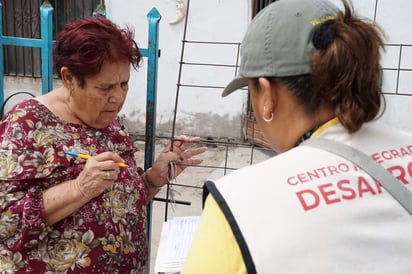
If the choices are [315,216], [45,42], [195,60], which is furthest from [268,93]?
[195,60]

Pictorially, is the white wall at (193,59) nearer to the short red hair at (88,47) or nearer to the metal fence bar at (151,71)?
the metal fence bar at (151,71)

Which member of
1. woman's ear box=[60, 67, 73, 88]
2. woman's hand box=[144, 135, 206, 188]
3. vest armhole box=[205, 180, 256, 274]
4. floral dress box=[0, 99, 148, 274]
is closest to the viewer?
vest armhole box=[205, 180, 256, 274]

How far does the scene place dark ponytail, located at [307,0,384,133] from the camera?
2.39 feet

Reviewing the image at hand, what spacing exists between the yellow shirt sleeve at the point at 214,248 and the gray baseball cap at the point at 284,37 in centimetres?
24

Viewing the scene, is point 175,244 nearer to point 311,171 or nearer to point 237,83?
point 237,83

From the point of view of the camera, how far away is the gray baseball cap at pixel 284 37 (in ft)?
2.46

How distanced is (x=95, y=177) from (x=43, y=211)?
173 millimetres

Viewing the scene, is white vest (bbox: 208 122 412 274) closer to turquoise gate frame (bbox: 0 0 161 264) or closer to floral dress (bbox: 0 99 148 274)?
floral dress (bbox: 0 99 148 274)

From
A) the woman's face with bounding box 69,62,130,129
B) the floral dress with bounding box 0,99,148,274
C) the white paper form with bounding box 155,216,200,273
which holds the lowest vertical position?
the white paper form with bounding box 155,216,200,273

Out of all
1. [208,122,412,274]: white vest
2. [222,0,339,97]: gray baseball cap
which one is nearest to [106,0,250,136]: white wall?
[222,0,339,97]: gray baseball cap

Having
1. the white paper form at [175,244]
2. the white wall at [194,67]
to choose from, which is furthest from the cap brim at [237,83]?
the white wall at [194,67]

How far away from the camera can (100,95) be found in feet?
4.85

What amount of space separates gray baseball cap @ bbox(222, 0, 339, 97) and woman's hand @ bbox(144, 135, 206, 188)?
37.0 inches

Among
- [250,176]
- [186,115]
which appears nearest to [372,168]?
[250,176]
